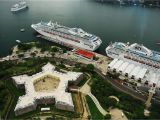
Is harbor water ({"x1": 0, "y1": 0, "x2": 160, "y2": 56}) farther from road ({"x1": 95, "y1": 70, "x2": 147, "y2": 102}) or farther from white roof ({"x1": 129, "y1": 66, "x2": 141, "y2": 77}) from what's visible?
road ({"x1": 95, "y1": 70, "x2": 147, "y2": 102})

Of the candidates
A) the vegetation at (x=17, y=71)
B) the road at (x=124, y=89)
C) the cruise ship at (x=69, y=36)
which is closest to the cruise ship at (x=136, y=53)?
the cruise ship at (x=69, y=36)

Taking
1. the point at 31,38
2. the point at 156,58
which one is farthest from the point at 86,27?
the point at 156,58

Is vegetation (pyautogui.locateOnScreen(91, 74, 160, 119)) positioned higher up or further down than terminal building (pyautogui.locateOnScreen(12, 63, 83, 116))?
further down

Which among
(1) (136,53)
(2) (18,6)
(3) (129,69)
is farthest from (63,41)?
(2) (18,6)

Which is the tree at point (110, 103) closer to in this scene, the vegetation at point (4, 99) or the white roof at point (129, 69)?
the white roof at point (129, 69)

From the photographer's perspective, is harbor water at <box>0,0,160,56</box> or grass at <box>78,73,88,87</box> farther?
harbor water at <box>0,0,160,56</box>

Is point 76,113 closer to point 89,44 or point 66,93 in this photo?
point 66,93

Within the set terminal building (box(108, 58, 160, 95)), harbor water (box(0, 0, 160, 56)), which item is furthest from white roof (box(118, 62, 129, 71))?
harbor water (box(0, 0, 160, 56))
